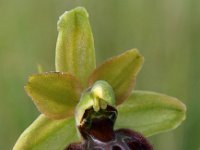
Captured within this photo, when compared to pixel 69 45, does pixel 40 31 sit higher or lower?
lower

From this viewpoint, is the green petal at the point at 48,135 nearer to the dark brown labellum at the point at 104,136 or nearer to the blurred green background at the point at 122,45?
the dark brown labellum at the point at 104,136

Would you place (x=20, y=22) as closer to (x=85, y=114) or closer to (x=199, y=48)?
(x=199, y=48)

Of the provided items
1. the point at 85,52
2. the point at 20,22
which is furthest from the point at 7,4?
the point at 85,52

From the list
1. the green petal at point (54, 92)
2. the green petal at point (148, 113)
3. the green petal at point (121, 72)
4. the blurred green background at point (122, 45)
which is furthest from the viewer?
the blurred green background at point (122, 45)

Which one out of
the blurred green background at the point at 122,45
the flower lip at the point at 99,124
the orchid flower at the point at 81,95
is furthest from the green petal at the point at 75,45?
the blurred green background at the point at 122,45

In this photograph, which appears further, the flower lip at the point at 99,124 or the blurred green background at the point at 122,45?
the blurred green background at the point at 122,45

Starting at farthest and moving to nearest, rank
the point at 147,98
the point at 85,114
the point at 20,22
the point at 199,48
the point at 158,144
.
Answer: the point at 20,22 → the point at 199,48 → the point at 158,144 → the point at 147,98 → the point at 85,114

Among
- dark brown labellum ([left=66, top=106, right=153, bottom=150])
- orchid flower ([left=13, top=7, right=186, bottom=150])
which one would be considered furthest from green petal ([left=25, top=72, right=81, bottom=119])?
dark brown labellum ([left=66, top=106, right=153, bottom=150])

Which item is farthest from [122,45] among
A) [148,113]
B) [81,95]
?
[81,95]
